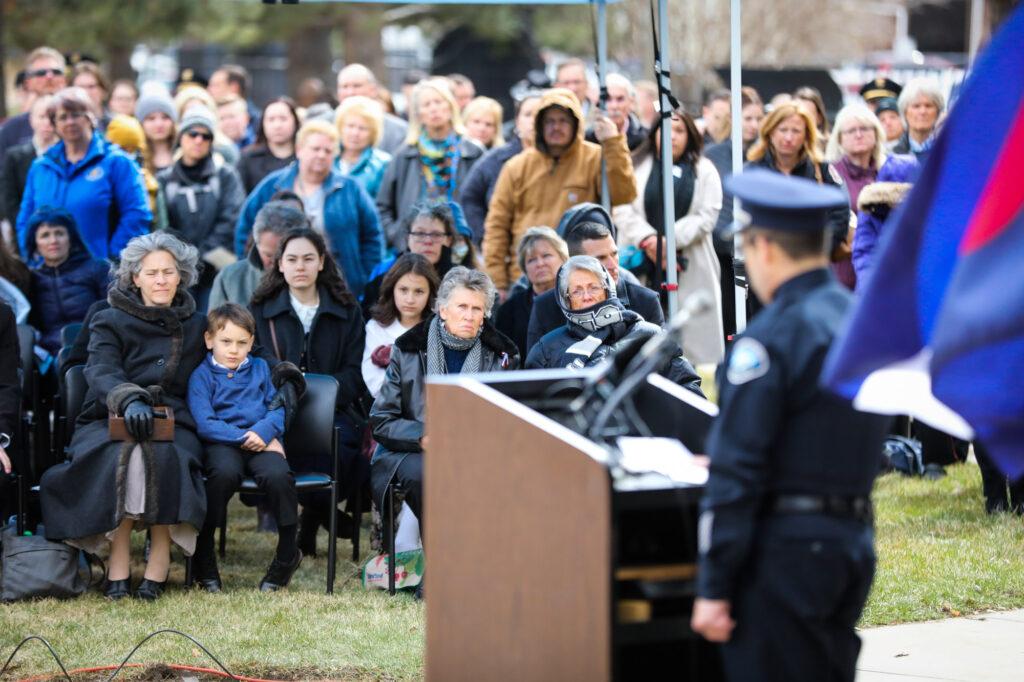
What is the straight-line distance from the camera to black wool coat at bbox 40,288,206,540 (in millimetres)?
7090

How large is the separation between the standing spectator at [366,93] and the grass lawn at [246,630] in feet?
16.3

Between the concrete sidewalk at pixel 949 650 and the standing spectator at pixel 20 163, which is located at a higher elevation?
the standing spectator at pixel 20 163

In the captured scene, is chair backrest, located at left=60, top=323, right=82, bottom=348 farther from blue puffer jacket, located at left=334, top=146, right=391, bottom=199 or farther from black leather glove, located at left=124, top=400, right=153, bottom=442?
blue puffer jacket, located at left=334, top=146, right=391, bottom=199

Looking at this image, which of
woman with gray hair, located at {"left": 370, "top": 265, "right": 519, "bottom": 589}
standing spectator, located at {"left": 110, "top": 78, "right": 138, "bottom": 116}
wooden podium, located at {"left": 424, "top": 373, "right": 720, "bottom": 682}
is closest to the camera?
wooden podium, located at {"left": 424, "top": 373, "right": 720, "bottom": 682}

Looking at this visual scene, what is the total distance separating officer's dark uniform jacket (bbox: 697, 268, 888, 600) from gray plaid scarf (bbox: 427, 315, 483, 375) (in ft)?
12.3

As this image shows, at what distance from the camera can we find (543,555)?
152 inches

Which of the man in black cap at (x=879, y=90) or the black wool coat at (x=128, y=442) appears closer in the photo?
the black wool coat at (x=128, y=442)

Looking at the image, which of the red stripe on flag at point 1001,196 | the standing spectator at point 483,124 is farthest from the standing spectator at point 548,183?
the red stripe on flag at point 1001,196

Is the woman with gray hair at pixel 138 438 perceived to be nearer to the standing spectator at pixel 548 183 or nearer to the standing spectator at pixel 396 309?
the standing spectator at pixel 396 309

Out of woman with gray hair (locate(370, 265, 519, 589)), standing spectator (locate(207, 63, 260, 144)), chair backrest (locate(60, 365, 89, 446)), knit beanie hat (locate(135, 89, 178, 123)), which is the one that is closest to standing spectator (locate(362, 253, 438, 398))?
woman with gray hair (locate(370, 265, 519, 589))

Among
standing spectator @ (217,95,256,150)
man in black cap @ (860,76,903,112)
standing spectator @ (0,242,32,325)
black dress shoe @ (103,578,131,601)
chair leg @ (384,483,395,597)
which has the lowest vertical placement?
black dress shoe @ (103,578,131,601)

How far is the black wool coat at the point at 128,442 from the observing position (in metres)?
7.09

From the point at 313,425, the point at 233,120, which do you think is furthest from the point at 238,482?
the point at 233,120

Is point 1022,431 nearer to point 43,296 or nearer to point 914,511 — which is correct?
point 914,511
